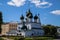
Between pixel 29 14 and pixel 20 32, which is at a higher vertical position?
pixel 29 14

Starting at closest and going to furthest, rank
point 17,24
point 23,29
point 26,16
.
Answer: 1. point 23,29
2. point 26,16
3. point 17,24

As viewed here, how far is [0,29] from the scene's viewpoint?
89.5 feet

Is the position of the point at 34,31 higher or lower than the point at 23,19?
lower

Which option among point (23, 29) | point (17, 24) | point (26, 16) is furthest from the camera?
point (17, 24)

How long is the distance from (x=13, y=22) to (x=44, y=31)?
624 cm

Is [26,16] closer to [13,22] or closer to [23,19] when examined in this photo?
[23,19]

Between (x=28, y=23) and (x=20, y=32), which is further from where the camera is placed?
(x=28, y=23)

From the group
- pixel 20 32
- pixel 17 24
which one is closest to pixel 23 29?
pixel 20 32

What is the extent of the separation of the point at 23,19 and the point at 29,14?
4.32ft

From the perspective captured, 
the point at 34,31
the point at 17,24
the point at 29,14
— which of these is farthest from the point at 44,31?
the point at 17,24

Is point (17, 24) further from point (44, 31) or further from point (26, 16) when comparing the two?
point (44, 31)

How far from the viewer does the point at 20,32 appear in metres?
23.7

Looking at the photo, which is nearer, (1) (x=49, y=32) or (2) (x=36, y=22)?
(1) (x=49, y=32)

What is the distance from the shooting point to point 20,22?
27.0 meters
